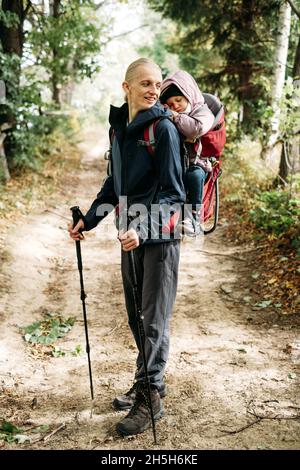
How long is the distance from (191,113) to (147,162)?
61 centimetres

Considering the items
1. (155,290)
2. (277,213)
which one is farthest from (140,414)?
(277,213)

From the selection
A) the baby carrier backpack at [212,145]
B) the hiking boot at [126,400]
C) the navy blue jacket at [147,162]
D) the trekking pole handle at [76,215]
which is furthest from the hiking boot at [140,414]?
the baby carrier backpack at [212,145]

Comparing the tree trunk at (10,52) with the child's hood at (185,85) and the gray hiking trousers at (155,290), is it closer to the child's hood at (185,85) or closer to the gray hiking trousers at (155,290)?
the child's hood at (185,85)

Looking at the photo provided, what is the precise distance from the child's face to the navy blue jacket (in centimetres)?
50

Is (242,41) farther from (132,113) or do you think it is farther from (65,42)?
(132,113)

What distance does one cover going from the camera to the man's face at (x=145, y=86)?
2.82 metres

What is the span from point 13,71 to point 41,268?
5.35 metres

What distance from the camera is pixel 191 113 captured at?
10.3ft

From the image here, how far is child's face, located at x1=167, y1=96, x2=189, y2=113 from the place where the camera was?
10.9ft

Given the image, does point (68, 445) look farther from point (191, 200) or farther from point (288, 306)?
point (288, 306)

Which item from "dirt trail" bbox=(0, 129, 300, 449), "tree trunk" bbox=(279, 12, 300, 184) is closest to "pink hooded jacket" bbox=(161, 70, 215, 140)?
"dirt trail" bbox=(0, 129, 300, 449)

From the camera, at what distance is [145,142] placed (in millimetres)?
2803
